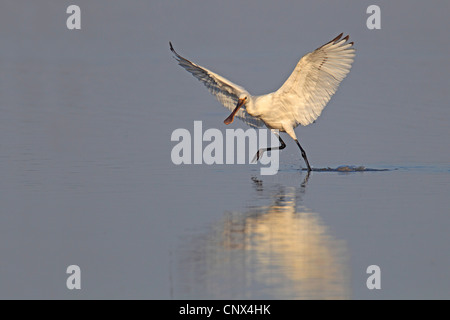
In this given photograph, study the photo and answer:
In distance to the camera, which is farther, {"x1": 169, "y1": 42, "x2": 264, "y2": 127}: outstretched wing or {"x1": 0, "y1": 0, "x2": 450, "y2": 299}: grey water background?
{"x1": 169, "y1": 42, "x2": 264, "y2": 127}: outstretched wing

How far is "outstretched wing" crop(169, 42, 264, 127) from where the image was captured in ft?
54.5

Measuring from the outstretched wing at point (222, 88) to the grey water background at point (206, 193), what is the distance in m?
1.00

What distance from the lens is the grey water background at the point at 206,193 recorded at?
9.18 m

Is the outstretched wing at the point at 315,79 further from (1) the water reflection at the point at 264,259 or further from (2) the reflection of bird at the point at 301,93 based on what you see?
(1) the water reflection at the point at 264,259

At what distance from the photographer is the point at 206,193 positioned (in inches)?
520

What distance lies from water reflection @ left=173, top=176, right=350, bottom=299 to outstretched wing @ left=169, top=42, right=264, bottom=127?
4843mm

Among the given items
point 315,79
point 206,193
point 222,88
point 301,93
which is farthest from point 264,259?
point 222,88

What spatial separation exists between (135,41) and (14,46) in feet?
17.0

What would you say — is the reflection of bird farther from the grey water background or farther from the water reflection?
the water reflection

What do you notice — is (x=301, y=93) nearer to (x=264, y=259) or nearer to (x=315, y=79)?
(x=315, y=79)

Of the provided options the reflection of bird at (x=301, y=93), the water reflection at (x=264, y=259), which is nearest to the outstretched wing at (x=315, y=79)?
the reflection of bird at (x=301, y=93)

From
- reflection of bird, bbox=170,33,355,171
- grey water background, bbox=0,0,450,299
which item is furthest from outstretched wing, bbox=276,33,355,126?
grey water background, bbox=0,0,450,299

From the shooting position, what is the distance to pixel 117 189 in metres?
13.2
